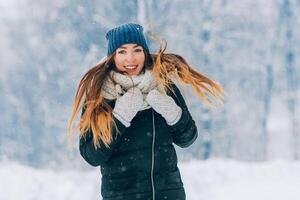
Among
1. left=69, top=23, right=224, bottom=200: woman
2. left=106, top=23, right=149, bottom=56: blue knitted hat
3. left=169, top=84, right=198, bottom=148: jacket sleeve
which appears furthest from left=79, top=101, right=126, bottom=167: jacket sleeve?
left=106, top=23, right=149, bottom=56: blue knitted hat

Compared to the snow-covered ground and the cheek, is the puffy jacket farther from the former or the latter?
the snow-covered ground

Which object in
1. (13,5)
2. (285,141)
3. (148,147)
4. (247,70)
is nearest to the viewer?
(148,147)

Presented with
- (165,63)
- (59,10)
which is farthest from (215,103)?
(59,10)

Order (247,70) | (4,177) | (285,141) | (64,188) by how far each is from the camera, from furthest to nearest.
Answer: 1. (285,141)
2. (247,70)
3. (4,177)
4. (64,188)

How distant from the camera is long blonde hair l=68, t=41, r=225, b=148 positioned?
9.46 ft

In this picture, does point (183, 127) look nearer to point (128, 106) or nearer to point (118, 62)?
point (128, 106)

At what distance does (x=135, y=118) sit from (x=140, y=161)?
0.72 feet

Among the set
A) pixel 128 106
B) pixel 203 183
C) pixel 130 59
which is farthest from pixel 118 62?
pixel 203 183

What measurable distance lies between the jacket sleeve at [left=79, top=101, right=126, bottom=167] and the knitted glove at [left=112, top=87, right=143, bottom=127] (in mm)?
30

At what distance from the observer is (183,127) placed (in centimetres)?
307

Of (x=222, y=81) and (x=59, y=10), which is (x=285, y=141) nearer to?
(x=222, y=81)

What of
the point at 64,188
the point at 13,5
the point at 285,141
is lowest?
the point at 64,188

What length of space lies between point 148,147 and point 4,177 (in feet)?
36.5

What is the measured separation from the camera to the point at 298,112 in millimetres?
27359
